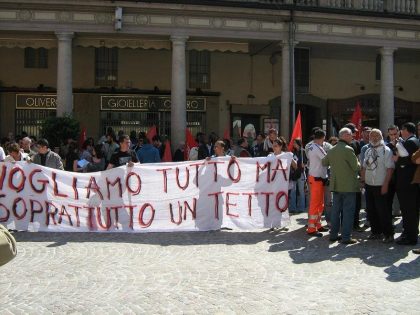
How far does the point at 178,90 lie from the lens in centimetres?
1734

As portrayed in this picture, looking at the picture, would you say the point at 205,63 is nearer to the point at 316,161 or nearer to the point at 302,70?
the point at 302,70

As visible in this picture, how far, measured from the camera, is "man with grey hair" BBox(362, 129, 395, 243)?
349 inches

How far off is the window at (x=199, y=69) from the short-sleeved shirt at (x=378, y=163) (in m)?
13.4

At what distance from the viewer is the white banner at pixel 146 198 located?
9812 mm

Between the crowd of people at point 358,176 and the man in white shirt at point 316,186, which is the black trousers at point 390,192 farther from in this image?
the man in white shirt at point 316,186

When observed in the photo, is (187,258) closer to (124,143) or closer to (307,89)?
(124,143)

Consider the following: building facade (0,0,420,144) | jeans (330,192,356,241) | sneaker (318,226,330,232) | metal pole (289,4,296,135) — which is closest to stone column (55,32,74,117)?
building facade (0,0,420,144)

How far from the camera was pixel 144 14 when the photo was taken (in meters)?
17.0

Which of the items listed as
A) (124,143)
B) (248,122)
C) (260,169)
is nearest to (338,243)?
(260,169)

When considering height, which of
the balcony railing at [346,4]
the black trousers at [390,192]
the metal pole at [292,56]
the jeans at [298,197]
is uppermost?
the balcony railing at [346,4]

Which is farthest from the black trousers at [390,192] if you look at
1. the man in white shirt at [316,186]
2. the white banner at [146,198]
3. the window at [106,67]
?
the window at [106,67]

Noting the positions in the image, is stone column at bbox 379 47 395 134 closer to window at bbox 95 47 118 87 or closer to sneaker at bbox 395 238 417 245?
window at bbox 95 47 118 87

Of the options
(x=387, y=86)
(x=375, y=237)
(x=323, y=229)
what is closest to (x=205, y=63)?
(x=387, y=86)

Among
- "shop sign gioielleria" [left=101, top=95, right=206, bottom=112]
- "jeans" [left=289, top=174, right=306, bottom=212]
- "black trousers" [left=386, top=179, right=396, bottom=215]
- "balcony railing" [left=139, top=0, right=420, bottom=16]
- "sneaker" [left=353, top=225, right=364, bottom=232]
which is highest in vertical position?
"balcony railing" [left=139, top=0, right=420, bottom=16]
